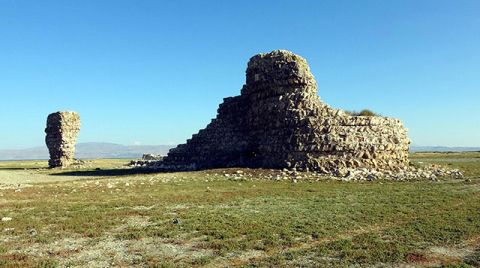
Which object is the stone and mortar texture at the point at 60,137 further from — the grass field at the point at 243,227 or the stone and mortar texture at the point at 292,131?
the grass field at the point at 243,227

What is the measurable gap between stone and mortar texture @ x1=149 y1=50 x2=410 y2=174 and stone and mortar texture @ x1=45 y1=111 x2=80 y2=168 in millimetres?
19501

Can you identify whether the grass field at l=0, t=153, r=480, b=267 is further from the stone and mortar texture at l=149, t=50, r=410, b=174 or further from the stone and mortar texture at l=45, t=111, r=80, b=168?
the stone and mortar texture at l=45, t=111, r=80, b=168

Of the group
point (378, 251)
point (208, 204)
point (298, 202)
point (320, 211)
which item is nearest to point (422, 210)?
point (320, 211)

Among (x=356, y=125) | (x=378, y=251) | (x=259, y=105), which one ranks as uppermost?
(x=259, y=105)

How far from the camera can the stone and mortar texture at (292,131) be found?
3269 cm

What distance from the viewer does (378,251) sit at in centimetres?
1075

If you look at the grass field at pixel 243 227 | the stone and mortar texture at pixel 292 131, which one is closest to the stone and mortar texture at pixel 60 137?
the stone and mortar texture at pixel 292 131

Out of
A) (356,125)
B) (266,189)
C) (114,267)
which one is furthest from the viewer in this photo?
(356,125)

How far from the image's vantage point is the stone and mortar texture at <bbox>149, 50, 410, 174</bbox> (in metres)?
32.7

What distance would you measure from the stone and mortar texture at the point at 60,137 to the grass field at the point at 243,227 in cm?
3181

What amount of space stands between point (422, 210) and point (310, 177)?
1311 cm

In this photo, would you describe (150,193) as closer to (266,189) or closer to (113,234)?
(266,189)

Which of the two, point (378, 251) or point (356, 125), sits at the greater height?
point (356, 125)

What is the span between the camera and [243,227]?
13.5 metres
